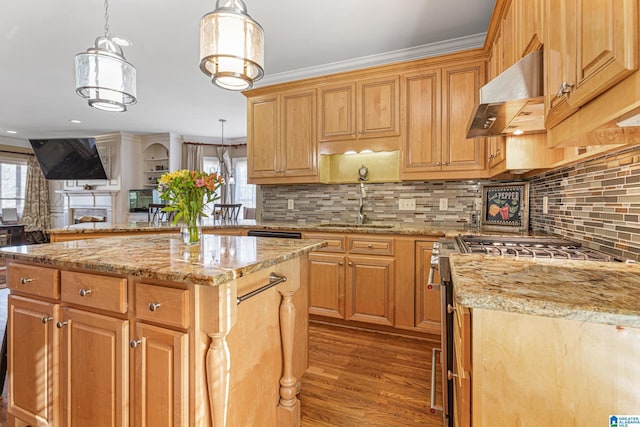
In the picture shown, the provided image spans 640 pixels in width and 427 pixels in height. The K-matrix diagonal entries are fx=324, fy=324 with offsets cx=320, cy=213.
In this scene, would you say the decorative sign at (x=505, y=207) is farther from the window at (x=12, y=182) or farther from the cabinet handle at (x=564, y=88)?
the window at (x=12, y=182)

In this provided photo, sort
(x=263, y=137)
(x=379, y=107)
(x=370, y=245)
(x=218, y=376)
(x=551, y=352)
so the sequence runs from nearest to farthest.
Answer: (x=551, y=352) → (x=218, y=376) → (x=370, y=245) → (x=379, y=107) → (x=263, y=137)

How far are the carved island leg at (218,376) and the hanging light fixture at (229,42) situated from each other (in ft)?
3.99

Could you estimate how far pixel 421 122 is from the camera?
9.64 ft

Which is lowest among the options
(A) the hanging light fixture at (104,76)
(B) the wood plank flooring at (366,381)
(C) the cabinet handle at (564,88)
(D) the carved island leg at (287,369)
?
(B) the wood plank flooring at (366,381)

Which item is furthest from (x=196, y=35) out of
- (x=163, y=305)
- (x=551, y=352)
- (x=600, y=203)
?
(x=551, y=352)

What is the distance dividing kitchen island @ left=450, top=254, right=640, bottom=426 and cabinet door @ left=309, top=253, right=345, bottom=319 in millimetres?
2022

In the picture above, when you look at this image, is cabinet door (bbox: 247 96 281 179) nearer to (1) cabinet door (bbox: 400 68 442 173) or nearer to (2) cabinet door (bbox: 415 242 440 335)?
(1) cabinet door (bbox: 400 68 442 173)

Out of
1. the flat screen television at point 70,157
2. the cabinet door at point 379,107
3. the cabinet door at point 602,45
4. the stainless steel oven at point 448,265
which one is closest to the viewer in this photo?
the cabinet door at point 602,45

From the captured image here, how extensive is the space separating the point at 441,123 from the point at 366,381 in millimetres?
2179

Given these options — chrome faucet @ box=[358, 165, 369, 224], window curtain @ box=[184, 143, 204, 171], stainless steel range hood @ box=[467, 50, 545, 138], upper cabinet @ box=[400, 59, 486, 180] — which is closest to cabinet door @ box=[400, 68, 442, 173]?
upper cabinet @ box=[400, 59, 486, 180]

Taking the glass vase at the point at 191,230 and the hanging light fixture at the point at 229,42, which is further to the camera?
the glass vase at the point at 191,230

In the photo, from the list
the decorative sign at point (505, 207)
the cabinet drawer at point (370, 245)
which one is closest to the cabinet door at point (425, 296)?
the cabinet drawer at point (370, 245)

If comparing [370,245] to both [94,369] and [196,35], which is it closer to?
[94,369]

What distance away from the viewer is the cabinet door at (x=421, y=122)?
2883 mm
